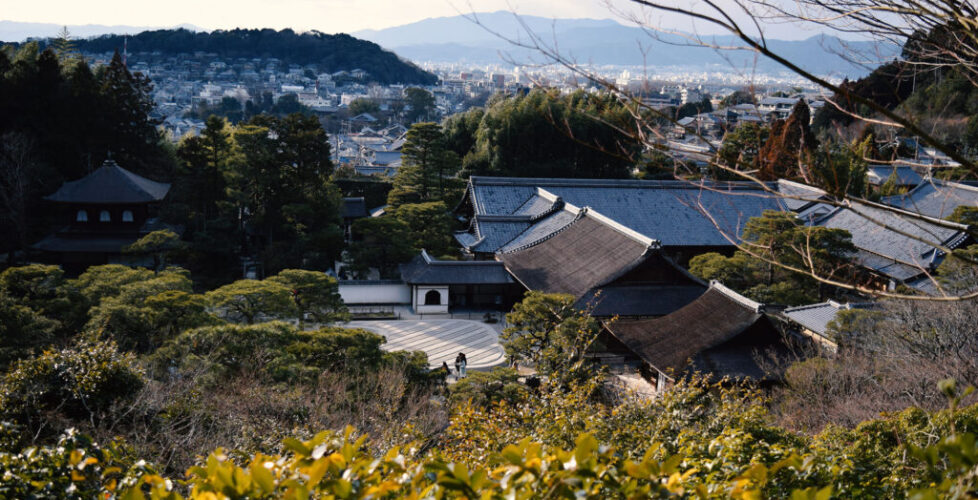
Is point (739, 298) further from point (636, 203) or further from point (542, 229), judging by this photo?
point (636, 203)

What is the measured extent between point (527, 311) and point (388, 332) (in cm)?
539

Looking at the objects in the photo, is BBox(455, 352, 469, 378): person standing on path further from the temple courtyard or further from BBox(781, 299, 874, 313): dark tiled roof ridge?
BBox(781, 299, 874, 313): dark tiled roof ridge

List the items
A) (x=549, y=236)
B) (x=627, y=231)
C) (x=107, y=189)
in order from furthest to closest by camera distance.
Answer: (x=549, y=236) → (x=107, y=189) → (x=627, y=231)

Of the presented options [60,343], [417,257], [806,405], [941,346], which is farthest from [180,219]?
[941,346]

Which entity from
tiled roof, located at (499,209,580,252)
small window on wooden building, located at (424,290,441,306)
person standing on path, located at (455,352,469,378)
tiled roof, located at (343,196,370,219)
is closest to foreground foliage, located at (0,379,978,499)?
person standing on path, located at (455,352,469,378)

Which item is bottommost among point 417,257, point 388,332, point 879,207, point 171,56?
point 388,332

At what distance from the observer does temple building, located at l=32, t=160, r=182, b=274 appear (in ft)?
60.8

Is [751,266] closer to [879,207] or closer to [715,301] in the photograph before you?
[715,301]

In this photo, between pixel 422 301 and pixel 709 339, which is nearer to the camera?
pixel 709 339

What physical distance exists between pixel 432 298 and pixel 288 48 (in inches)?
3975

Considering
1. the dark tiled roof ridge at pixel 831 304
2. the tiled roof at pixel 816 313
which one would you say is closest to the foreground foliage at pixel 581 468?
the tiled roof at pixel 816 313

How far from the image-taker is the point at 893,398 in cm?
920

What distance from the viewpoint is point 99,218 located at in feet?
62.7

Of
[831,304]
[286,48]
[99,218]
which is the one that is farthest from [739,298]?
[286,48]
